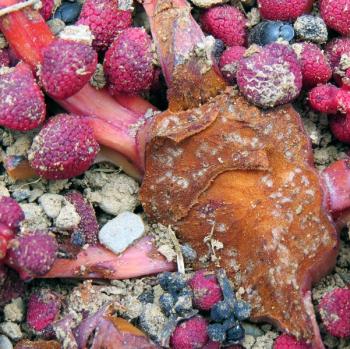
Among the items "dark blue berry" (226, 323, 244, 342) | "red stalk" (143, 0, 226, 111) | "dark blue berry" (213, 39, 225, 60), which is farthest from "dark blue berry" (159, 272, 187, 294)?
"dark blue berry" (213, 39, 225, 60)

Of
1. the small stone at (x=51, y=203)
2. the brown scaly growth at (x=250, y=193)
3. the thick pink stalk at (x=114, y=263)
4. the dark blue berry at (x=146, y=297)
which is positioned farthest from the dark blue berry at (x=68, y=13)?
the dark blue berry at (x=146, y=297)

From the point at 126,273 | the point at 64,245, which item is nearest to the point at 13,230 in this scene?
the point at 64,245

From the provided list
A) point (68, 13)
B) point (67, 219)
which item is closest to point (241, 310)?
point (67, 219)

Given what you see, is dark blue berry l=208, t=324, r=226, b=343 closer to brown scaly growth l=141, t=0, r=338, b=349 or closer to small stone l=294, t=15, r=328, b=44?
brown scaly growth l=141, t=0, r=338, b=349

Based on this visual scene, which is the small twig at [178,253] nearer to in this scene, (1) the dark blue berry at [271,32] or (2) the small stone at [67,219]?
(2) the small stone at [67,219]

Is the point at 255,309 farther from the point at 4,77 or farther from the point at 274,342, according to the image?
the point at 4,77
